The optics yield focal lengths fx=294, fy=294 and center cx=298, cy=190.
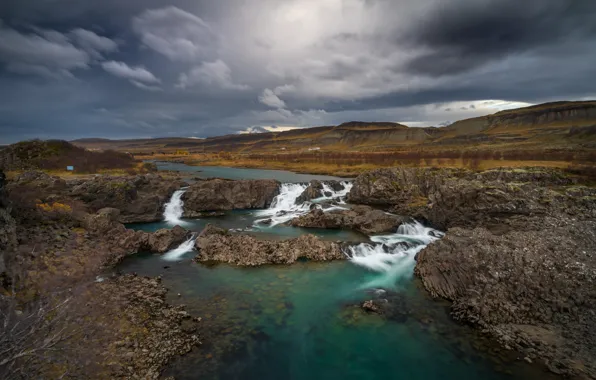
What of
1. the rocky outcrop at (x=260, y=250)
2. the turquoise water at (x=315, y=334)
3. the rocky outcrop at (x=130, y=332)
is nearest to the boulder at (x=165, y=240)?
the rocky outcrop at (x=260, y=250)

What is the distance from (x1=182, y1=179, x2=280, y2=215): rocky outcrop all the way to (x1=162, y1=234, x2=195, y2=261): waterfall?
Answer: 13.7 m

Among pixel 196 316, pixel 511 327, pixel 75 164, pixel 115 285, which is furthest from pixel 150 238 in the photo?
pixel 75 164

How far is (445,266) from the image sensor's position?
1959 centimetres

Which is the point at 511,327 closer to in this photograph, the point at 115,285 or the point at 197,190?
the point at 115,285

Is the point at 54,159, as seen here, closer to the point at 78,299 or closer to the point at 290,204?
the point at 290,204

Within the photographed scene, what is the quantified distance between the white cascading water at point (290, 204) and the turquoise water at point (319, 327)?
15.1 meters

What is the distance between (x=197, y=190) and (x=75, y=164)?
129 ft

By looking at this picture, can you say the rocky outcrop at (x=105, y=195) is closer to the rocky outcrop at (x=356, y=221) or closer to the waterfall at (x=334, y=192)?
the rocky outcrop at (x=356, y=221)

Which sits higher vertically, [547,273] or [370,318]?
[547,273]

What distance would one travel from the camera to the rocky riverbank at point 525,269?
45.3 feet

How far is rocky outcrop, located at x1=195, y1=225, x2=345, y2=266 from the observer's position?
2378 cm

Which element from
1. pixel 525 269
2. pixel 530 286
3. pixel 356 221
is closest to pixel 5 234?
pixel 356 221

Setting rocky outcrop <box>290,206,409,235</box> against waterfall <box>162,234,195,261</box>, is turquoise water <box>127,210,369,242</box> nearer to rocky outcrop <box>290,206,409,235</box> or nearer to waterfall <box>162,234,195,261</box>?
rocky outcrop <box>290,206,409,235</box>

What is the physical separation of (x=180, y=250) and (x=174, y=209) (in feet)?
55.3
